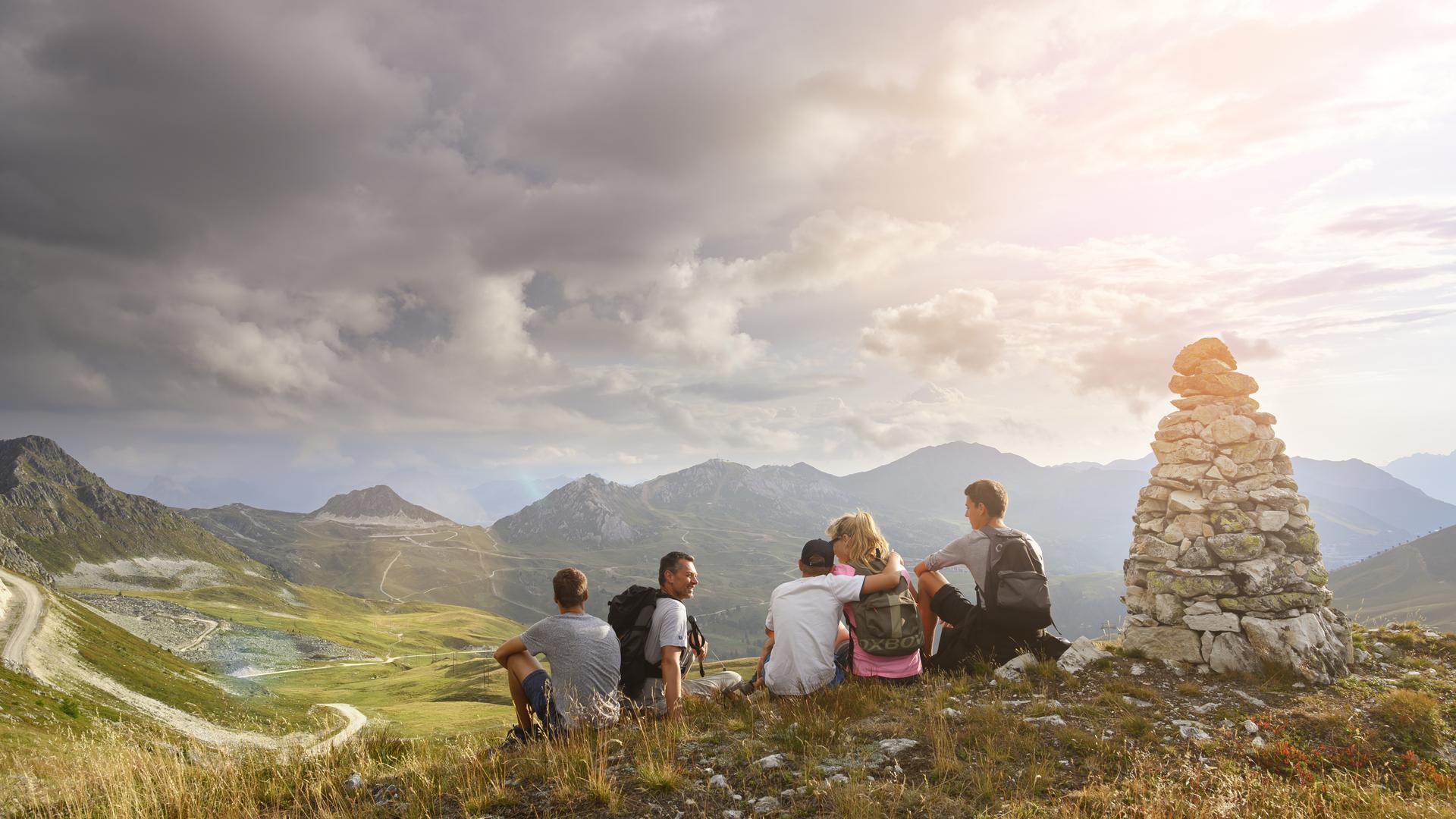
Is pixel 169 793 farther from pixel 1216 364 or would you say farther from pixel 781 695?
pixel 1216 364

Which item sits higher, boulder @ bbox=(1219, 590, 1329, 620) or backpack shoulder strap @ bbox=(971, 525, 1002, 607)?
backpack shoulder strap @ bbox=(971, 525, 1002, 607)

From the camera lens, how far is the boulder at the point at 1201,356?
17.6 meters

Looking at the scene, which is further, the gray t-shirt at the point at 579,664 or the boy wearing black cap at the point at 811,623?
the boy wearing black cap at the point at 811,623

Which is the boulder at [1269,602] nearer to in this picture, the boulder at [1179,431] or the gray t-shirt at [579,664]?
the boulder at [1179,431]

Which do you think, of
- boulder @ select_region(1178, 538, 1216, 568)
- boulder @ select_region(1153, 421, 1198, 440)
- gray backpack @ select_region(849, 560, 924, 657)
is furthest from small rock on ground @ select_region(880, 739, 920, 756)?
boulder @ select_region(1153, 421, 1198, 440)

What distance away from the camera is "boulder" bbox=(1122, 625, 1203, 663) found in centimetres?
1395

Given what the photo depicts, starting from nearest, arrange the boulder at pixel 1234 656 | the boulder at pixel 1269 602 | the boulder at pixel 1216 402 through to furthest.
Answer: the boulder at pixel 1234 656
the boulder at pixel 1269 602
the boulder at pixel 1216 402

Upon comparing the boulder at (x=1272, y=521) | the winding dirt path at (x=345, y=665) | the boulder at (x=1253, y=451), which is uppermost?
the boulder at (x=1253, y=451)

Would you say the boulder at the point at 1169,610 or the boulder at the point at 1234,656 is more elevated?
the boulder at the point at 1169,610

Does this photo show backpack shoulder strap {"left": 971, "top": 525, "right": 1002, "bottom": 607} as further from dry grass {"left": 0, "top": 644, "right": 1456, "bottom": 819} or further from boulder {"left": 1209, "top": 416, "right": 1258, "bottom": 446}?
boulder {"left": 1209, "top": 416, "right": 1258, "bottom": 446}

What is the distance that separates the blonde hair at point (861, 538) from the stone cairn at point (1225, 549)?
8.13 meters

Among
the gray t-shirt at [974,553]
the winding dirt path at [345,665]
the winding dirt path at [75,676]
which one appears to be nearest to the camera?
the gray t-shirt at [974,553]

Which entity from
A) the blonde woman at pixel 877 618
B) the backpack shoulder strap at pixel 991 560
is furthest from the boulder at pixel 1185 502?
the blonde woman at pixel 877 618

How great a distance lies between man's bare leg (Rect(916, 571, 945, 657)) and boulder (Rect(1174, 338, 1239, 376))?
37.1 feet
